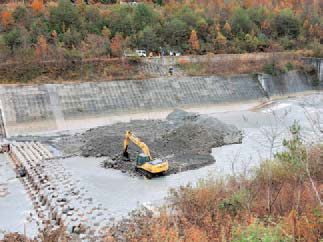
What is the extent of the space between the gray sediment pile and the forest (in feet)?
38.1

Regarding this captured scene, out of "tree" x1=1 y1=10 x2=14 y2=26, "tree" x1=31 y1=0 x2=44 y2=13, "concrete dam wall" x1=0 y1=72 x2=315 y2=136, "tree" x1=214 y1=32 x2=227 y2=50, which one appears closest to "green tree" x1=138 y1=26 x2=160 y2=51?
"tree" x1=214 y1=32 x2=227 y2=50

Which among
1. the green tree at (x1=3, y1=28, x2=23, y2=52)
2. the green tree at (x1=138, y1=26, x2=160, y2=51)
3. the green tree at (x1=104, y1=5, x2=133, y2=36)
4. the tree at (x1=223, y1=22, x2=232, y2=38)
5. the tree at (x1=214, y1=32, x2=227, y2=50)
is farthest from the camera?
the tree at (x1=223, y1=22, x2=232, y2=38)

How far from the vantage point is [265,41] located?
149ft

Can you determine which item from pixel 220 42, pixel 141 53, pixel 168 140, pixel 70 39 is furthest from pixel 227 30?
pixel 168 140

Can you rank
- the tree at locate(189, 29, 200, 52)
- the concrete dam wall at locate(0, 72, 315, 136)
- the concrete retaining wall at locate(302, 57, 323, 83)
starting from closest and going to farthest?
1. the concrete dam wall at locate(0, 72, 315, 136)
2. the concrete retaining wall at locate(302, 57, 323, 83)
3. the tree at locate(189, 29, 200, 52)

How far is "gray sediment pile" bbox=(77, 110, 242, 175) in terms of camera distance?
65.2ft

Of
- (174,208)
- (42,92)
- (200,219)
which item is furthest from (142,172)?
(42,92)

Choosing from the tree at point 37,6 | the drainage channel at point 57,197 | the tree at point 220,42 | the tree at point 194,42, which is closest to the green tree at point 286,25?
the tree at point 220,42

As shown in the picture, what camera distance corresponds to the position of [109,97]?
30.1 metres

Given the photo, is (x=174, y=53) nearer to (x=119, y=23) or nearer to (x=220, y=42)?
(x=220, y=42)

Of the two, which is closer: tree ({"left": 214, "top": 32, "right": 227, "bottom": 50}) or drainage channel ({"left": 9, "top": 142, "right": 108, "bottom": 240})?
drainage channel ({"left": 9, "top": 142, "right": 108, "bottom": 240})

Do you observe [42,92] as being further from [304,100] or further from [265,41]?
[265,41]

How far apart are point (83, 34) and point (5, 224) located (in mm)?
28522

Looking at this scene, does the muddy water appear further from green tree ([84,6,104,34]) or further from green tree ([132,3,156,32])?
green tree ([84,6,104,34])
